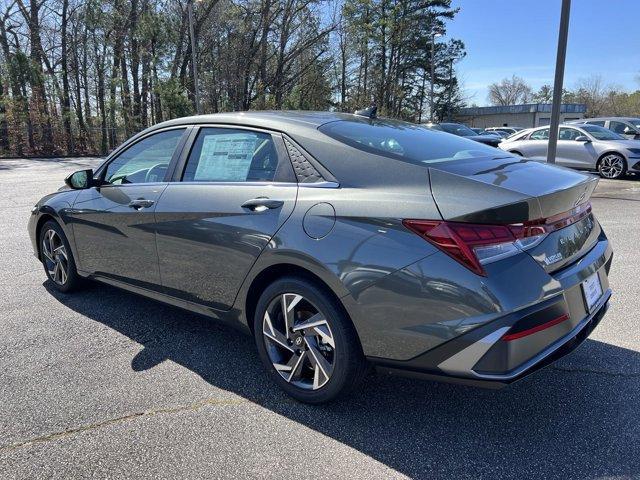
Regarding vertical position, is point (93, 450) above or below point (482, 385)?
below

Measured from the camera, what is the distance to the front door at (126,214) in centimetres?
352

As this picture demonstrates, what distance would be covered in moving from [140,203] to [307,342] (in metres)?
1.67

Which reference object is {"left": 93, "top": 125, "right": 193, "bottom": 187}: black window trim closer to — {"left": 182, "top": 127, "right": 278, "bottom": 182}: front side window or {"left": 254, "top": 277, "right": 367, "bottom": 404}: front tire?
{"left": 182, "top": 127, "right": 278, "bottom": 182}: front side window

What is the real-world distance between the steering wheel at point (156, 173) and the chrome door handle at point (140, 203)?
185 millimetres

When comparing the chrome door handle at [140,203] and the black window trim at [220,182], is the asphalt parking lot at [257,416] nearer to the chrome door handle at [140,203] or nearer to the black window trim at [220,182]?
the chrome door handle at [140,203]

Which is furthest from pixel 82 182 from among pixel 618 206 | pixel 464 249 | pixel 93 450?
pixel 618 206

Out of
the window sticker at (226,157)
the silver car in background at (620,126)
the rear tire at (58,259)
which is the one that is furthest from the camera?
the silver car in background at (620,126)

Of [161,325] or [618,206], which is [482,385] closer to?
[161,325]

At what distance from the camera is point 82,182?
4.12 m

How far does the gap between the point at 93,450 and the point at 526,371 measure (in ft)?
6.86

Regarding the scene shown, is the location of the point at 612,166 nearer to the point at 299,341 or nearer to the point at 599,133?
the point at 599,133

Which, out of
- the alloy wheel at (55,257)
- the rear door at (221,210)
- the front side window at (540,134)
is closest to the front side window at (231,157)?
the rear door at (221,210)

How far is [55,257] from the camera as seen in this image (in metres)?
4.65

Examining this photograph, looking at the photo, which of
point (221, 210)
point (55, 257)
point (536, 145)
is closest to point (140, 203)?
point (221, 210)
